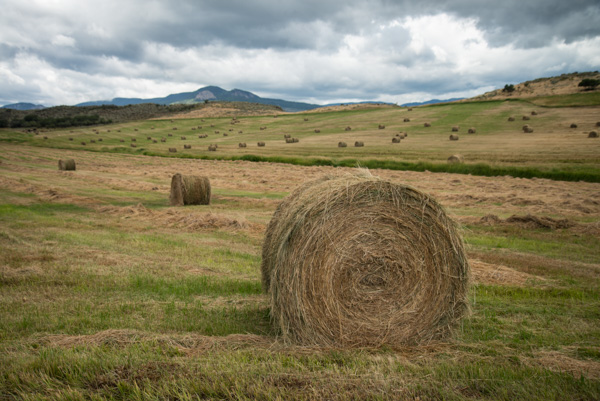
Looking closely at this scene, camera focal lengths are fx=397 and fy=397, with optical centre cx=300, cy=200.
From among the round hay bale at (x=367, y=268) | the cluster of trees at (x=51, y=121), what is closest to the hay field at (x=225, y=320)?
the round hay bale at (x=367, y=268)

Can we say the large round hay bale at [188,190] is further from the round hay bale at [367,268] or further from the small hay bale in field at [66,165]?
the small hay bale in field at [66,165]

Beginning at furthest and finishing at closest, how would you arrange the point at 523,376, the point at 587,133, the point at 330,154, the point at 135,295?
the point at 330,154 < the point at 587,133 < the point at 135,295 < the point at 523,376

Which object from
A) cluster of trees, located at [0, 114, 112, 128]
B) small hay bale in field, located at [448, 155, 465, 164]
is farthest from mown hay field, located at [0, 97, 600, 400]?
cluster of trees, located at [0, 114, 112, 128]

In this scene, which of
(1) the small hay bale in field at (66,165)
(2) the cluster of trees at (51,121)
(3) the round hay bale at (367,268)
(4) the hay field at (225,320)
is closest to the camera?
(4) the hay field at (225,320)

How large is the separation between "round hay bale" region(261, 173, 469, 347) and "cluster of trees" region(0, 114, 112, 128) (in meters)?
80.9

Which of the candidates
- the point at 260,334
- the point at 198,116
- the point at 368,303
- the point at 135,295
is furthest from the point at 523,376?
the point at 198,116

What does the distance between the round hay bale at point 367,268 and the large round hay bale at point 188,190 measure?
1281cm

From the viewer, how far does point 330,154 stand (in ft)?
126

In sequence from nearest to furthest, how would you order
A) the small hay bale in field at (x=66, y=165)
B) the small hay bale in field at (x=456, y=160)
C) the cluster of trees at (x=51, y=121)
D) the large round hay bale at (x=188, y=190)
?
the large round hay bale at (x=188, y=190) < the small hay bale in field at (x=456, y=160) < the small hay bale in field at (x=66, y=165) < the cluster of trees at (x=51, y=121)

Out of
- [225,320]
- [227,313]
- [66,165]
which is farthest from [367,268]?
[66,165]

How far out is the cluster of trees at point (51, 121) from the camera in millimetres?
70500

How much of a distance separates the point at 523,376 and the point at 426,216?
2192 mm

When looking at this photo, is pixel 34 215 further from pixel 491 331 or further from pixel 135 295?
pixel 491 331

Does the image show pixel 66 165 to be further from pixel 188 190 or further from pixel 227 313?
pixel 227 313
